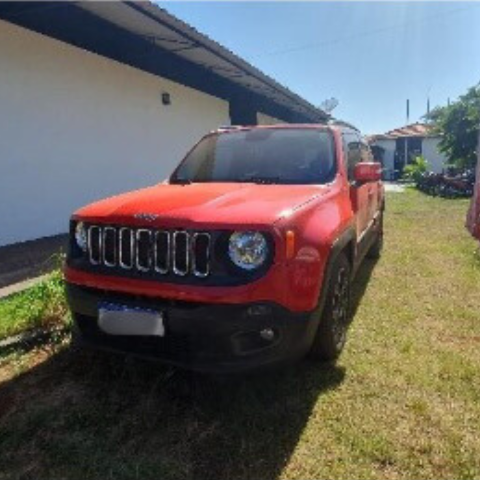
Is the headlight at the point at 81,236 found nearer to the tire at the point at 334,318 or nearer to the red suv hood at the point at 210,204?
the red suv hood at the point at 210,204

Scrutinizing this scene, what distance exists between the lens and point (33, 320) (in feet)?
14.2

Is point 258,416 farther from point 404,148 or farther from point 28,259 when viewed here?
point 404,148

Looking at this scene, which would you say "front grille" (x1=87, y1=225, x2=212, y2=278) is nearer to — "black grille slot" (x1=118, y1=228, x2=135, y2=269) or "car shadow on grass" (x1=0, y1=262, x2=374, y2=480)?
"black grille slot" (x1=118, y1=228, x2=135, y2=269)

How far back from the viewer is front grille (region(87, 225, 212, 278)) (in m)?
2.90

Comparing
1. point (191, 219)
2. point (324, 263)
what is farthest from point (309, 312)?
point (191, 219)

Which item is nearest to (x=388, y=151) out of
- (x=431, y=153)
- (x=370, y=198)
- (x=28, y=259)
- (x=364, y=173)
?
(x=431, y=153)

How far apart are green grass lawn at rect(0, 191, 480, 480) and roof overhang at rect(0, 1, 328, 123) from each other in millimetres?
5796

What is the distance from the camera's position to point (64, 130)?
900 centimetres

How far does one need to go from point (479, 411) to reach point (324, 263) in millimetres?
1250

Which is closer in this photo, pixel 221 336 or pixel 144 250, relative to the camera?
pixel 221 336

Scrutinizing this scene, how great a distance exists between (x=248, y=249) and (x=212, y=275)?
24cm

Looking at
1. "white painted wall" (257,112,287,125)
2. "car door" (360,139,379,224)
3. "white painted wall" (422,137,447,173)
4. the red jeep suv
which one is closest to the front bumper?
the red jeep suv

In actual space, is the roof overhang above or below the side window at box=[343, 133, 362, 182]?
above

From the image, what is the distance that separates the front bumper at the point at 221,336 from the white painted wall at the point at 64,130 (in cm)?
570
